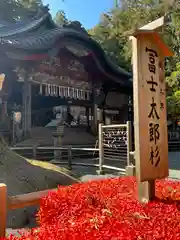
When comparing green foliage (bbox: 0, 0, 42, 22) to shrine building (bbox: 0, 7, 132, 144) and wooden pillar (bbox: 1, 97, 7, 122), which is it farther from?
wooden pillar (bbox: 1, 97, 7, 122)

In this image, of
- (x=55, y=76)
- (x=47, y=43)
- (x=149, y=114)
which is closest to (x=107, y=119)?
(x=55, y=76)

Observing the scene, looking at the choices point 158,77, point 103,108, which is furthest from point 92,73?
point 158,77

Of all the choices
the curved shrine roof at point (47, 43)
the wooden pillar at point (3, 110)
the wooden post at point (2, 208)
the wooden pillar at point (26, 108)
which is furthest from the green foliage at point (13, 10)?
the wooden post at point (2, 208)

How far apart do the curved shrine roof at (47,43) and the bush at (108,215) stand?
10.6 meters

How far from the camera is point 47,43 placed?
46.3 ft

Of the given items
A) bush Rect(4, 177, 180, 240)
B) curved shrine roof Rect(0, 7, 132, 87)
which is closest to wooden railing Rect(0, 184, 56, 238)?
bush Rect(4, 177, 180, 240)

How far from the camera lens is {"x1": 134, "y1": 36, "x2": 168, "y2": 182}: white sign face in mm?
3129

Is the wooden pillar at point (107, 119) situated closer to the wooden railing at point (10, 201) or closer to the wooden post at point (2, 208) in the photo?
the wooden railing at point (10, 201)

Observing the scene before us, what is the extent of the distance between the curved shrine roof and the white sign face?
Answer: 1020cm

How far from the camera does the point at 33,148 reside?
11758 millimetres

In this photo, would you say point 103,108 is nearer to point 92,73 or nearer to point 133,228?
point 92,73

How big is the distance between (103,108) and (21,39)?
29.9 feet

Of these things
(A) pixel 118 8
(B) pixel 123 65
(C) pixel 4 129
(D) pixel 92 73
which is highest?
(A) pixel 118 8

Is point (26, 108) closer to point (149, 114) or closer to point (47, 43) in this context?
point (47, 43)
